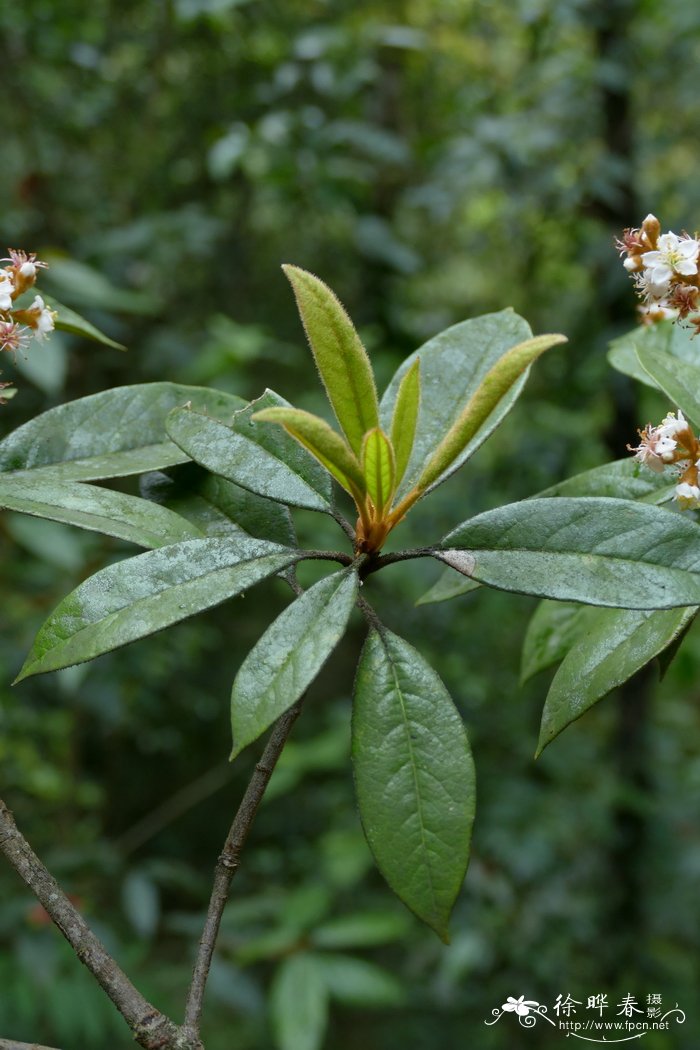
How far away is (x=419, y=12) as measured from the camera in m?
2.32

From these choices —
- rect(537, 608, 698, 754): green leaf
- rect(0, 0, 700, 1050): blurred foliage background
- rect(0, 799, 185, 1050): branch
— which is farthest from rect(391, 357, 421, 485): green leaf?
rect(0, 0, 700, 1050): blurred foliage background

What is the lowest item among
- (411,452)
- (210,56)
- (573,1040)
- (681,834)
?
(573,1040)

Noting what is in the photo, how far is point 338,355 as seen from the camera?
45 centimetres

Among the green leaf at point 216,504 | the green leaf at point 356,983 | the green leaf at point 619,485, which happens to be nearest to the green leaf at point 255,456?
the green leaf at point 216,504

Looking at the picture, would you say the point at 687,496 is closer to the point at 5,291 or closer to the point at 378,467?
the point at 378,467

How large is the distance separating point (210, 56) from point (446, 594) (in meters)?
1.90

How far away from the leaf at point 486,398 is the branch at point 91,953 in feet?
0.73

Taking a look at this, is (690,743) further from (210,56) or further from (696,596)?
(696,596)

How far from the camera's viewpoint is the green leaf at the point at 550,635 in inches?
22.5

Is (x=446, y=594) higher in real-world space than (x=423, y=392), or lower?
lower

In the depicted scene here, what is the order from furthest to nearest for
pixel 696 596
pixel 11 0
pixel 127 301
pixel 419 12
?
pixel 419 12, pixel 11 0, pixel 127 301, pixel 696 596

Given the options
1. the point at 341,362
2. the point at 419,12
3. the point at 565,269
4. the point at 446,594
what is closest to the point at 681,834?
the point at 565,269

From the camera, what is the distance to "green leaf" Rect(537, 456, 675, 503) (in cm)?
52

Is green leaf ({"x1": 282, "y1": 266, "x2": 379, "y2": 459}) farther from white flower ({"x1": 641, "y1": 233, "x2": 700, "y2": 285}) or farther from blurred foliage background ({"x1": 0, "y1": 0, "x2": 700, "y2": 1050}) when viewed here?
blurred foliage background ({"x1": 0, "y1": 0, "x2": 700, "y2": 1050})
